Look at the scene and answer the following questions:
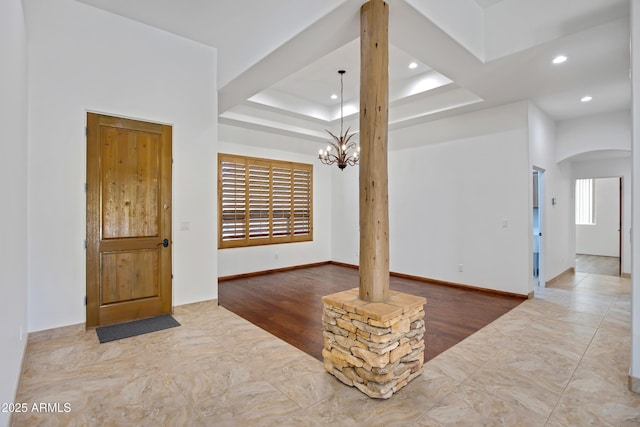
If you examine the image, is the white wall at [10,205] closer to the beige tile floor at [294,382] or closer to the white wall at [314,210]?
the beige tile floor at [294,382]

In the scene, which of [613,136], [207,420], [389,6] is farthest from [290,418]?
[613,136]

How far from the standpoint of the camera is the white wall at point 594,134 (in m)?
5.52

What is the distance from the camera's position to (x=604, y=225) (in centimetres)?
948

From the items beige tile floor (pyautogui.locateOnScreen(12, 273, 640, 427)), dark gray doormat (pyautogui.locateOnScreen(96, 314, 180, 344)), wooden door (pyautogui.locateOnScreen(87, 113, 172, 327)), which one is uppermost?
wooden door (pyautogui.locateOnScreen(87, 113, 172, 327))

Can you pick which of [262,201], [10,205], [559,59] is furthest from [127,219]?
[559,59]

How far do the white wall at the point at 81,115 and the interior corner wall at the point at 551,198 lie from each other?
16.7ft

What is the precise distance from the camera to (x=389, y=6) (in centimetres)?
276

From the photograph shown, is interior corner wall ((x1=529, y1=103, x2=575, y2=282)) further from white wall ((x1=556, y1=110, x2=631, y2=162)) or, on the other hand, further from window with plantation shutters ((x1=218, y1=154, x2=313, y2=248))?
window with plantation shutters ((x1=218, y1=154, x2=313, y2=248))

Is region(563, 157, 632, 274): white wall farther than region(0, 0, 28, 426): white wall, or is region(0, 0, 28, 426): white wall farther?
region(563, 157, 632, 274): white wall

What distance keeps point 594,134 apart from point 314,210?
5.70 m

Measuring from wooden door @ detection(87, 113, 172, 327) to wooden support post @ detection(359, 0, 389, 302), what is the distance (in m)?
2.70

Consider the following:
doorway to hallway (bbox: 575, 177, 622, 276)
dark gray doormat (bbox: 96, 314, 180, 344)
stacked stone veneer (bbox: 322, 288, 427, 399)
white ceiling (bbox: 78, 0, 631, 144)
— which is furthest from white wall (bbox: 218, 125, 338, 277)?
doorway to hallway (bbox: 575, 177, 622, 276)

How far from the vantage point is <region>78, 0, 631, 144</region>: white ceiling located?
309cm

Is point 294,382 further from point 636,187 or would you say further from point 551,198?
point 551,198
